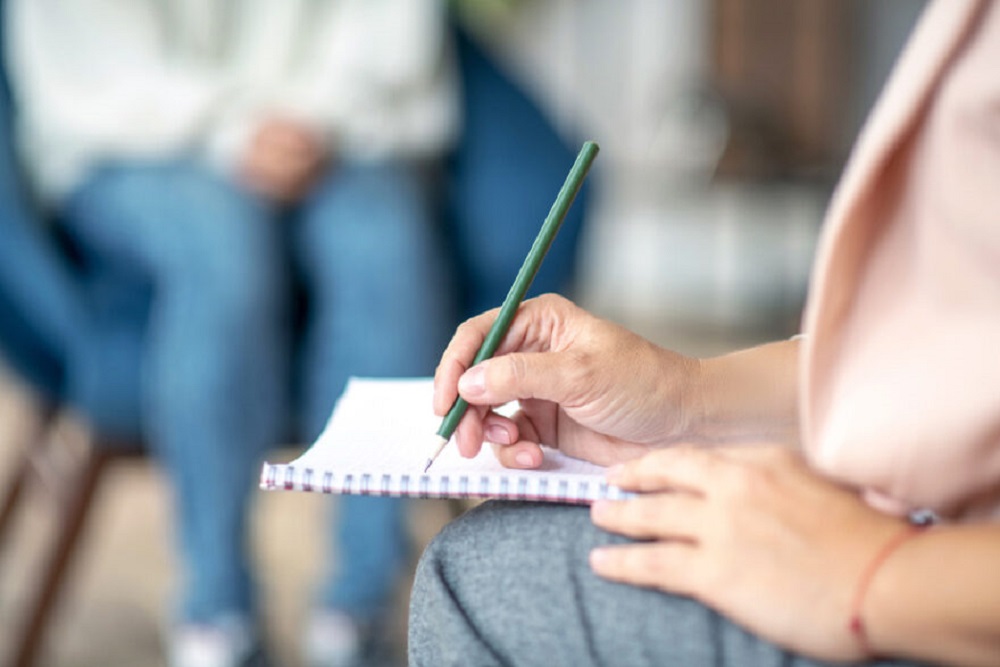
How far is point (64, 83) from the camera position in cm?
126

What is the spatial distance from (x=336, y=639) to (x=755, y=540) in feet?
2.91

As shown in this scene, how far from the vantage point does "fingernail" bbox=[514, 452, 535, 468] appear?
1.60ft

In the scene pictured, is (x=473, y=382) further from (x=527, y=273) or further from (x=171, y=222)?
(x=171, y=222)

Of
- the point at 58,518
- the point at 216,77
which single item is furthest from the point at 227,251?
the point at 58,518

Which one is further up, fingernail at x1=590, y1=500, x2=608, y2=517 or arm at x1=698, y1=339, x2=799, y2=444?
arm at x1=698, y1=339, x2=799, y2=444

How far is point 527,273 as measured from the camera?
506 mm

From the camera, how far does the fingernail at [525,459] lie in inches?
19.3

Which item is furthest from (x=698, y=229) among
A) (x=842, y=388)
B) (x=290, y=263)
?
(x=842, y=388)

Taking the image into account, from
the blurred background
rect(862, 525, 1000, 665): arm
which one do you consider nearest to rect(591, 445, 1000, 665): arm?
rect(862, 525, 1000, 665): arm

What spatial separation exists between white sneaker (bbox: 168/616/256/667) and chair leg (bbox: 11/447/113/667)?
0.53 ft

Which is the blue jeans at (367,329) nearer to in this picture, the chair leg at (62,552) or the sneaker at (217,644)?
the sneaker at (217,644)

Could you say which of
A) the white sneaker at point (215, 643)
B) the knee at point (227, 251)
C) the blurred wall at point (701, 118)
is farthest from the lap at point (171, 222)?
the blurred wall at point (701, 118)

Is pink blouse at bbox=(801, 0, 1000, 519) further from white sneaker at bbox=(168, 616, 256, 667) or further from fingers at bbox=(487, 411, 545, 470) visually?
white sneaker at bbox=(168, 616, 256, 667)

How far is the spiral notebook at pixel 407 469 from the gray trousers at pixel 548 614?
16 millimetres
